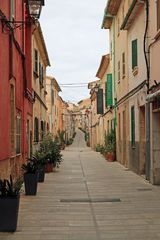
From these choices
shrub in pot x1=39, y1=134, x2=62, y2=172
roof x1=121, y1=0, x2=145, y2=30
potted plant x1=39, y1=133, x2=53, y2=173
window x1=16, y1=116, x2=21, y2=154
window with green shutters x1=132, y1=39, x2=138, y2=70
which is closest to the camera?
window x1=16, y1=116, x2=21, y2=154

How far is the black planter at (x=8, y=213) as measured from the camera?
8344 millimetres

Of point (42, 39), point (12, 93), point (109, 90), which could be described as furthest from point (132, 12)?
point (109, 90)

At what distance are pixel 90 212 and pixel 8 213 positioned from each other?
9.21ft

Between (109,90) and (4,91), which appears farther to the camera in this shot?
(109,90)

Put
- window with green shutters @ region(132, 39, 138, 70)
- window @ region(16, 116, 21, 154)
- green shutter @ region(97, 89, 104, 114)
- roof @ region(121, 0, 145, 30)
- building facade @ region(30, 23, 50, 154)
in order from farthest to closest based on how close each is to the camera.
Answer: green shutter @ region(97, 89, 104, 114) < building facade @ region(30, 23, 50, 154) < window with green shutters @ region(132, 39, 138, 70) < roof @ region(121, 0, 145, 30) < window @ region(16, 116, 21, 154)

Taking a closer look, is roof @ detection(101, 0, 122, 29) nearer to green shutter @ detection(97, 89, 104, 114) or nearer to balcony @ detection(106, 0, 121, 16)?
balcony @ detection(106, 0, 121, 16)

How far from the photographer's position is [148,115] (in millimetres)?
16969

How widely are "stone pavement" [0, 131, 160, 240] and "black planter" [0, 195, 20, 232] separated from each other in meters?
0.18

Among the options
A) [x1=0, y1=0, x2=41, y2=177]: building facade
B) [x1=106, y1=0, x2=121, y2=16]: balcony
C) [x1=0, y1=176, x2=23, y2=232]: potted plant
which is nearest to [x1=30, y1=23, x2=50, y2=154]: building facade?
[x1=0, y1=0, x2=41, y2=177]: building facade

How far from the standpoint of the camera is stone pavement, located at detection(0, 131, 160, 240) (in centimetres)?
834

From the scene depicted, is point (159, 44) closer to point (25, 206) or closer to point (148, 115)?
point (148, 115)

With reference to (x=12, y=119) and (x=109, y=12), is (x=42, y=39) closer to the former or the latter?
(x=109, y=12)

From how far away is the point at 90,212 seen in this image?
35.4ft

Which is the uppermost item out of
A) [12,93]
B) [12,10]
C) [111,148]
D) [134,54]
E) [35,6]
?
[12,10]
